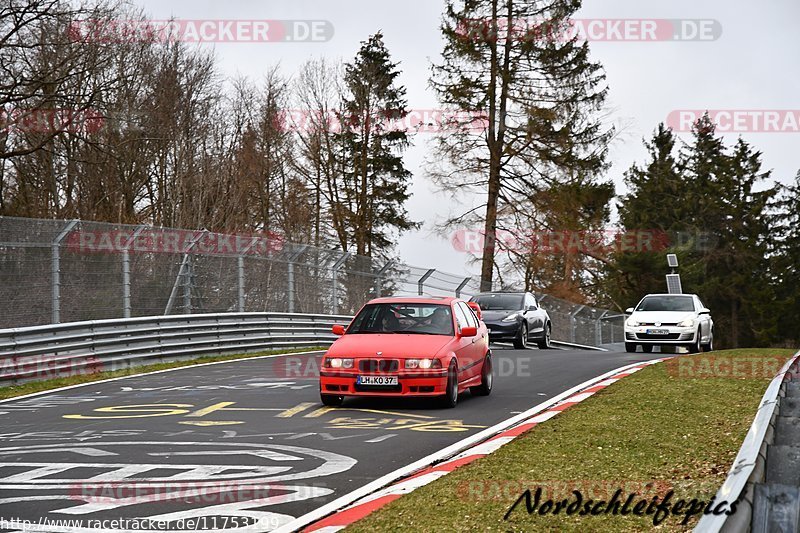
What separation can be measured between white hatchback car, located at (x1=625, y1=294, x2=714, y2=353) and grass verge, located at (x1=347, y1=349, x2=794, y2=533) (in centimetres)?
1241

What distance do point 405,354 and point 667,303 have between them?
50.9 feet

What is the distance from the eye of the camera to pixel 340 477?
7633mm

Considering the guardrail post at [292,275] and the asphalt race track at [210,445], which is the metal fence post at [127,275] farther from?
the guardrail post at [292,275]

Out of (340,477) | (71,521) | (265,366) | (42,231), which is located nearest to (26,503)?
(71,521)

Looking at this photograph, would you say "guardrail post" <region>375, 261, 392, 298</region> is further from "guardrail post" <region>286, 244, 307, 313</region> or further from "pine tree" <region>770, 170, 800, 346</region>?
"pine tree" <region>770, 170, 800, 346</region>

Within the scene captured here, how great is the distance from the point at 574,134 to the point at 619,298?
93.3 feet

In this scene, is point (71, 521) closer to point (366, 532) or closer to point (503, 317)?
point (366, 532)

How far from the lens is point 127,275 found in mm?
19281

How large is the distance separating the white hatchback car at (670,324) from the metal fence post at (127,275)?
11842 millimetres

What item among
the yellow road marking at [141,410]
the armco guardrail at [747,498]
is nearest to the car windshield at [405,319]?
the yellow road marking at [141,410]

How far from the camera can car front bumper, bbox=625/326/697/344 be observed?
24891 millimetres

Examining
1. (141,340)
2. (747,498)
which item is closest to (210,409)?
(141,340)

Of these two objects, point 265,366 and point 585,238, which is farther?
point 585,238

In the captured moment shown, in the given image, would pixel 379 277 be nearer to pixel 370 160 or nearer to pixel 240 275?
pixel 240 275
